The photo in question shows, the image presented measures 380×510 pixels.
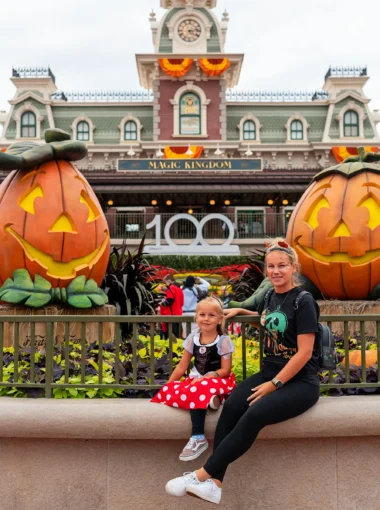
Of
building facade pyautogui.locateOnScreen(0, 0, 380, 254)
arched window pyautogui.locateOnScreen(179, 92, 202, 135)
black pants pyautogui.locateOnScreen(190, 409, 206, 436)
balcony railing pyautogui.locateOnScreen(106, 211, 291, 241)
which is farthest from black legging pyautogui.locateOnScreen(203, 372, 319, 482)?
arched window pyautogui.locateOnScreen(179, 92, 202, 135)

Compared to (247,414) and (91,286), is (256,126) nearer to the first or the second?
(91,286)

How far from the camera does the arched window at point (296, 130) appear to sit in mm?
39875

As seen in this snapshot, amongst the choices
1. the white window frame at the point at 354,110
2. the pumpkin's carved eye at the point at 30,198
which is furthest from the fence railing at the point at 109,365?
the white window frame at the point at 354,110

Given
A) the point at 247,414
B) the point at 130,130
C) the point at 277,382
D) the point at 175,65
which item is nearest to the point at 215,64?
the point at 175,65

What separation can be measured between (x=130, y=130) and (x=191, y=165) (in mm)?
11602

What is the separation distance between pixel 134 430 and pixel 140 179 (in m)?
25.1

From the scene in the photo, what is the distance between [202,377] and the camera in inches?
133

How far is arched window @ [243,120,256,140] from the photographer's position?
129 ft

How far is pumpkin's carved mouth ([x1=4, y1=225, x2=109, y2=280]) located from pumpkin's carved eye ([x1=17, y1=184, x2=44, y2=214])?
10.4 inches

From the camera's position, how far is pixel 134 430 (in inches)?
131

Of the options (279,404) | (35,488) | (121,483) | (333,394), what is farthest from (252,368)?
(35,488)

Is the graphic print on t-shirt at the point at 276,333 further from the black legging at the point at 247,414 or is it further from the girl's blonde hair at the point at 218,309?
the girl's blonde hair at the point at 218,309

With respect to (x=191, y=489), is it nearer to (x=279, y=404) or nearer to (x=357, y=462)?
(x=279, y=404)

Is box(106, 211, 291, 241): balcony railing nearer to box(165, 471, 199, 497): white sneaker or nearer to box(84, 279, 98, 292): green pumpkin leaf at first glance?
box(84, 279, 98, 292): green pumpkin leaf
